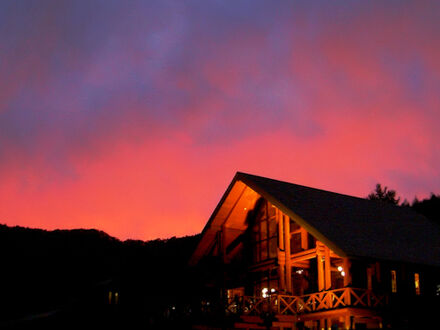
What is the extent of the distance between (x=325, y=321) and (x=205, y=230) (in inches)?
318

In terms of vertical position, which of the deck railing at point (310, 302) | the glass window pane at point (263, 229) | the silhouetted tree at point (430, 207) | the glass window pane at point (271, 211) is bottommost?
the deck railing at point (310, 302)

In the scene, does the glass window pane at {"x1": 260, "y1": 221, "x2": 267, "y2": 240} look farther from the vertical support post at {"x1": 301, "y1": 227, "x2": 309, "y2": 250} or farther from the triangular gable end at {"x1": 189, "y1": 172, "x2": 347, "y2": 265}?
the vertical support post at {"x1": 301, "y1": 227, "x2": 309, "y2": 250}

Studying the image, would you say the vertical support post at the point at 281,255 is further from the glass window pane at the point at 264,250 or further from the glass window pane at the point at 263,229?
the glass window pane at the point at 264,250

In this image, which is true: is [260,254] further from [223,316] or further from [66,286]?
[66,286]

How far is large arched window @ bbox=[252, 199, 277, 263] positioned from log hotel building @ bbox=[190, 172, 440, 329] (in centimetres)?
5

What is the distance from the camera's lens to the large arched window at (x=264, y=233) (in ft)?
95.5

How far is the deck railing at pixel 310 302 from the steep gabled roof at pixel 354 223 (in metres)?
1.72

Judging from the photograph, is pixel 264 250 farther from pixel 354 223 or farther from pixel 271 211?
pixel 354 223

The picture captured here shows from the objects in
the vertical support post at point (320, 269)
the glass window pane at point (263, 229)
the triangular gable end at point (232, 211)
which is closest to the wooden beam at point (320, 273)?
the vertical support post at point (320, 269)

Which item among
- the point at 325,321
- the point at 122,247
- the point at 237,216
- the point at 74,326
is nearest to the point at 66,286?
the point at 122,247

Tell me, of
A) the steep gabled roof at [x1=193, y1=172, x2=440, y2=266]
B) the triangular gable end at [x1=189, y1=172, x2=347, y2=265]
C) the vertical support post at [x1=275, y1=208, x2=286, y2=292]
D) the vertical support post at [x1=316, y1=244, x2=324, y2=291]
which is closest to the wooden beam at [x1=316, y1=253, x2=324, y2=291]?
the vertical support post at [x1=316, y1=244, x2=324, y2=291]

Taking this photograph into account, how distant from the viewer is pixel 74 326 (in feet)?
93.2

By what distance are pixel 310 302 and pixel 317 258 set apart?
6.66 feet

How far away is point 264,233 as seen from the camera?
29.8 m
